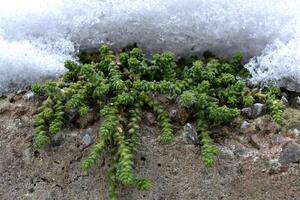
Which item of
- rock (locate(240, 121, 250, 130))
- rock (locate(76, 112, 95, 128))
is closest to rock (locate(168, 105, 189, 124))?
rock (locate(240, 121, 250, 130))

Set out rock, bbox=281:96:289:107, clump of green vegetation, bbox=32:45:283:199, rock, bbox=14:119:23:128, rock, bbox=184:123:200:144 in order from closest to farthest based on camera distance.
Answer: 1. clump of green vegetation, bbox=32:45:283:199
2. rock, bbox=184:123:200:144
3. rock, bbox=14:119:23:128
4. rock, bbox=281:96:289:107

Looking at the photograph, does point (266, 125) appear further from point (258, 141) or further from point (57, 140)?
point (57, 140)

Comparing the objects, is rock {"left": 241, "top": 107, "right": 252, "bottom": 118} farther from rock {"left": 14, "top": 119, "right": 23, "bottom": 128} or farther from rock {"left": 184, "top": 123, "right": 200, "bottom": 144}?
rock {"left": 14, "top": 119, "right": 23, "bottom": 128}

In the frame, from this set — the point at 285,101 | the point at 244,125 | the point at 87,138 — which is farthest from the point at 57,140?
the point at 285,101

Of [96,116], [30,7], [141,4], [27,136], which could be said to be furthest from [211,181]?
[30,7]

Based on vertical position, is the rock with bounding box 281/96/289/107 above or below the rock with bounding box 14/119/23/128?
above

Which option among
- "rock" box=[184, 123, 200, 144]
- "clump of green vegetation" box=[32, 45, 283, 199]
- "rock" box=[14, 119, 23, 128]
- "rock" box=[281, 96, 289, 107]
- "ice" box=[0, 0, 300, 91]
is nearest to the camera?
"clump of green vegetation" box=[32, 45, 283, 199]
